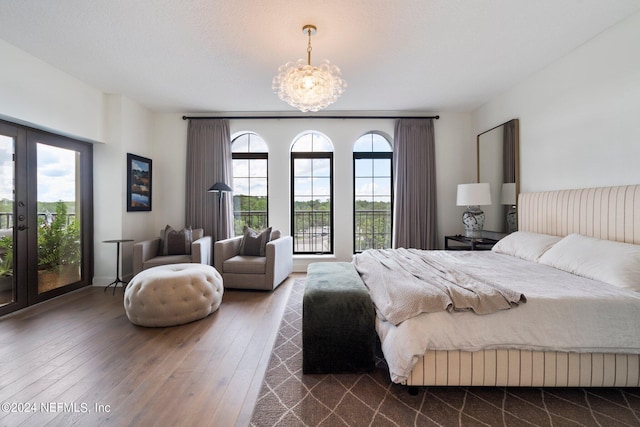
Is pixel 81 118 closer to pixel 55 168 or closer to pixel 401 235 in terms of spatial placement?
pixel 55 168

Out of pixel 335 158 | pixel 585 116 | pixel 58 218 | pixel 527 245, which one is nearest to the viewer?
pixel 585 116

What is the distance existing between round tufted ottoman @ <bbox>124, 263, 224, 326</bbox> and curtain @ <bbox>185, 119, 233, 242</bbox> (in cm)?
184

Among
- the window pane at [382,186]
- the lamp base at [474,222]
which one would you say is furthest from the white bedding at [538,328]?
the window pane at [382,186]

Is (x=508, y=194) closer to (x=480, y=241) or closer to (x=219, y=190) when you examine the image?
(x=480, y=241)

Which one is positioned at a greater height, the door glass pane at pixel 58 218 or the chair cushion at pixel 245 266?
the door glass pane at pixel 58 218

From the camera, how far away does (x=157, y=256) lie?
380 centimetres

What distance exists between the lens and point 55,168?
329cm

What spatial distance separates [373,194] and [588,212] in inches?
109

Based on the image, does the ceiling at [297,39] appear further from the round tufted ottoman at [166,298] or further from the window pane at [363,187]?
the round tufted ottoman at [166,298]

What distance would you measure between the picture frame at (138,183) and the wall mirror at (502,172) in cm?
536

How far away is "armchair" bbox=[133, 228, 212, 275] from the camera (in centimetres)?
348

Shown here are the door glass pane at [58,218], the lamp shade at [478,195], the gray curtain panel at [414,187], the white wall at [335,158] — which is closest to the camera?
the door glass pane at [58,218]

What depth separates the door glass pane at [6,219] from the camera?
2.75 m

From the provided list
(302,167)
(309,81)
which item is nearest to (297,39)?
(309,81)
